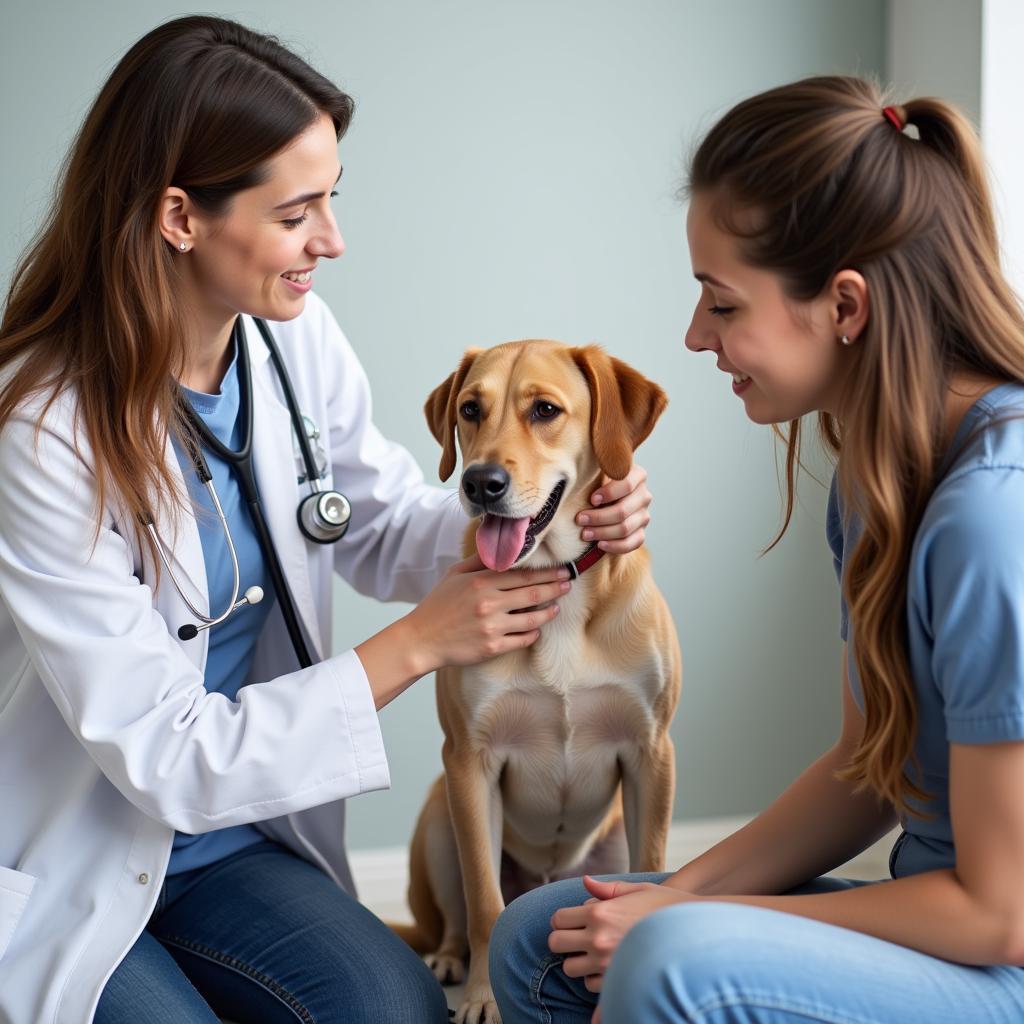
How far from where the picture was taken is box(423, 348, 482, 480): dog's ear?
6.00ft

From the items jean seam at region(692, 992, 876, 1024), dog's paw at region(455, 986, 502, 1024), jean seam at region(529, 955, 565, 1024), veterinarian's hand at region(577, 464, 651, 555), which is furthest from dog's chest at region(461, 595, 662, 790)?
jean seam at region(692, 992, 876, 1024)

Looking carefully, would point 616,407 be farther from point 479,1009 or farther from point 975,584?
point 479,1009

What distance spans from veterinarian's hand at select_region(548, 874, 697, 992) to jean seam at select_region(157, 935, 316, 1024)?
1.57ft

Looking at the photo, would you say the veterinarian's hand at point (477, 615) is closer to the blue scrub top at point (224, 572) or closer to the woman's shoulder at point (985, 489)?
the blue scrub top at point (224, 572)

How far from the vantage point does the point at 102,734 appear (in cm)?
145

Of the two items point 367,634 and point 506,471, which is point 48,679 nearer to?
point 506,471

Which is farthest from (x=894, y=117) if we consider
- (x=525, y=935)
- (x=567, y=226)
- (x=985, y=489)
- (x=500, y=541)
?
(x=567, y=226)

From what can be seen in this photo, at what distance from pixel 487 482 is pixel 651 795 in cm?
59

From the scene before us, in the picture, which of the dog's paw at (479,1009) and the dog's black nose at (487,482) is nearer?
the dog's black nose at (487,482)

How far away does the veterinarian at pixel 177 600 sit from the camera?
1485mm

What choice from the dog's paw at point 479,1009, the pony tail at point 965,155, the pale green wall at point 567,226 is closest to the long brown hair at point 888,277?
the pony tail at point 965,155

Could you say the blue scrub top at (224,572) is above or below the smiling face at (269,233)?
below

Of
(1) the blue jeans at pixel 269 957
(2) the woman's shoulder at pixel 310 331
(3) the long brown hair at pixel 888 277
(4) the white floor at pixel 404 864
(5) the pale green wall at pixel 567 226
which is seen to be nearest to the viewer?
(3) the long brown hair at pixel 888 277

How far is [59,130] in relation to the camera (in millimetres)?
2574
